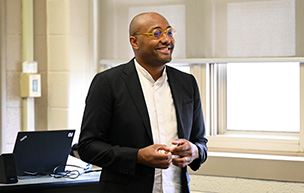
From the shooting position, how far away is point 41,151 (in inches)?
104

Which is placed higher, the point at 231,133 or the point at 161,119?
the point at 161,119

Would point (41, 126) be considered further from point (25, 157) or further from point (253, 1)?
point (253, 1)

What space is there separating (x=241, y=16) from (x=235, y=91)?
499 mm

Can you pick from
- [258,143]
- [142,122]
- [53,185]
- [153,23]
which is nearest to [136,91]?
[142,122]

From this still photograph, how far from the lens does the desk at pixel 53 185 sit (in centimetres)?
250

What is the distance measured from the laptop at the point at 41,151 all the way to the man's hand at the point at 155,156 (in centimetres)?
90

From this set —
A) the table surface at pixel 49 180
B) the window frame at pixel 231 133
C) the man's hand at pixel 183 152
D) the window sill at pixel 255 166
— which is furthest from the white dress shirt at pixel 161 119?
the window frame at pixel 231 133

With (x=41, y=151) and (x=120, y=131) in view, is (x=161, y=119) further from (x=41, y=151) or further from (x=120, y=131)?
(x=41, y=151)

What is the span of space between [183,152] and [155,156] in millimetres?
129

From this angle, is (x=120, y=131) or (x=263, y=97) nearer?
(x=120, y=131)

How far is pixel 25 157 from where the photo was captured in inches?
103

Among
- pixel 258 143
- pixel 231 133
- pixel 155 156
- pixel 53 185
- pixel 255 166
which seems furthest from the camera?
pixel 231 133

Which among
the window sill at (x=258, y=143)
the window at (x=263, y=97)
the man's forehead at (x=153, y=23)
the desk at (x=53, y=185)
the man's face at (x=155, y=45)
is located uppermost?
the man's forehead at (x=153, y=23)

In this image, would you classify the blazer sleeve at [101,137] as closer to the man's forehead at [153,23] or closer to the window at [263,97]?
the man's forehead at [153,23]
